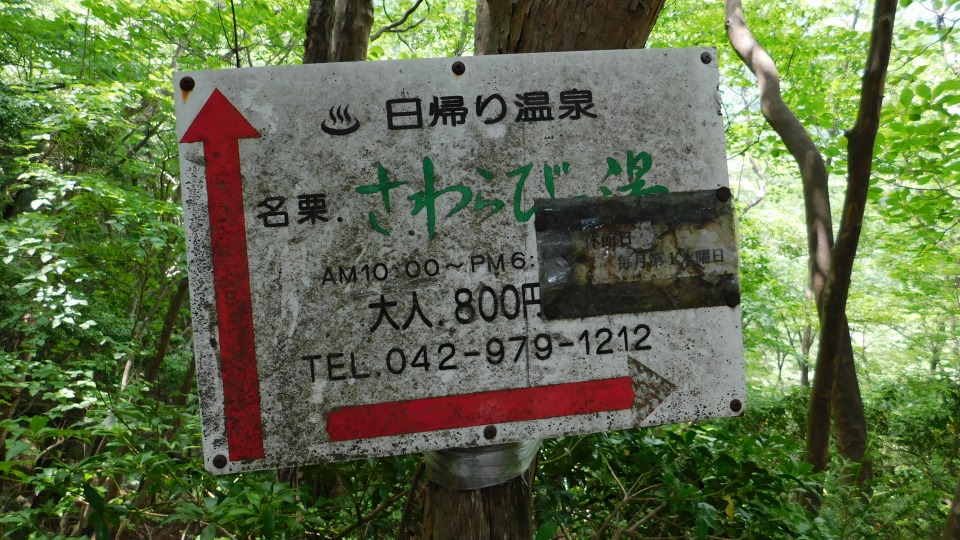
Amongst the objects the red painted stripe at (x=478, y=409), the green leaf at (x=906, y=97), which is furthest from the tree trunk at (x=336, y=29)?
the green leaf at (x=906, y=97)

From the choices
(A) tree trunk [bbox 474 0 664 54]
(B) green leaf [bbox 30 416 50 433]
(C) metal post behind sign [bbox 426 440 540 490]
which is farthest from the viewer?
(B) green leaf [bbox 30 416 50 433]

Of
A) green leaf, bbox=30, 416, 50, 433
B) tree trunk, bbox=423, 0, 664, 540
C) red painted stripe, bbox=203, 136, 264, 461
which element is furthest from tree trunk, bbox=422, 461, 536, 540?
green leaf, bbox=30, 416, 50, 433

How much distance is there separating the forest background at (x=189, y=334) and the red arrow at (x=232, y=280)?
52cm

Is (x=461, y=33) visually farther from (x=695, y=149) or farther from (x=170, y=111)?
(x=695, y=149)

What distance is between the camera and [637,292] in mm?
1320

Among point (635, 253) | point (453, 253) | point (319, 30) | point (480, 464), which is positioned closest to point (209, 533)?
point (480, 464)

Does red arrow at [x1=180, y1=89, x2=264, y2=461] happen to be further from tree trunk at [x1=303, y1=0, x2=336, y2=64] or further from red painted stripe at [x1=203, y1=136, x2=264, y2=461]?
tree trunk at [x1=303, y1=0, x2=336, y2=64]

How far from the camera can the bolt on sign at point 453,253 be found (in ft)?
4.07

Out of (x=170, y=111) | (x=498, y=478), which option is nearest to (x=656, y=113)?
(x=498, y=478)

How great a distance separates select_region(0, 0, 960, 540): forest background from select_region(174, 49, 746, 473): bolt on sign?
536mm

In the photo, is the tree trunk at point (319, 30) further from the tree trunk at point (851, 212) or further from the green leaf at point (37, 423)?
the tree trunk at point (851, 212)

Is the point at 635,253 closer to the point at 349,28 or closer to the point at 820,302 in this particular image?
the point at 349,28

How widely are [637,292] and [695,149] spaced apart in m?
0.34

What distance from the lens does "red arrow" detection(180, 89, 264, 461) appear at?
4.05 feet
